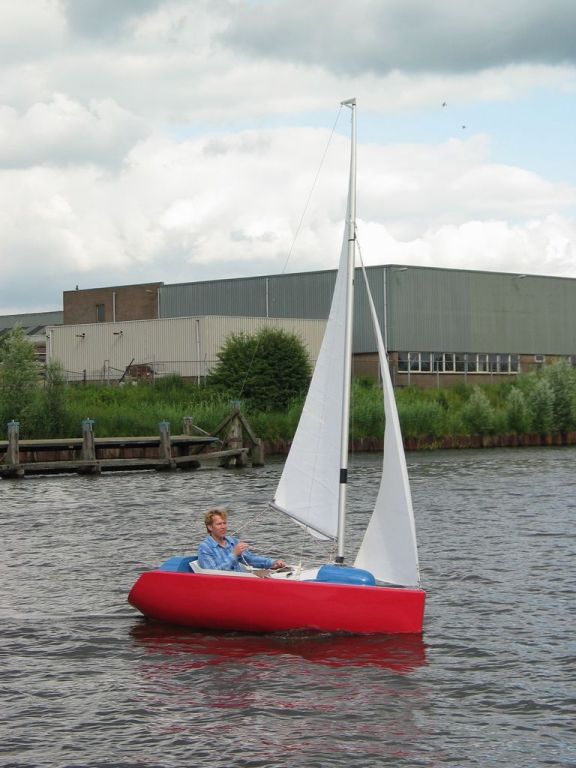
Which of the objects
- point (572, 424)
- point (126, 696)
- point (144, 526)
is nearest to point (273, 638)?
point (126, 696)

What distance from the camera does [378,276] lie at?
80875mm

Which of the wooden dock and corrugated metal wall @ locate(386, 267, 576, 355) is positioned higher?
corrugated metal wall @ locate(386, 267, 576, 355)

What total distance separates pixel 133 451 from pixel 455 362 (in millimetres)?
37059

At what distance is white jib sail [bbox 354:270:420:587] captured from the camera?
17.2 metres

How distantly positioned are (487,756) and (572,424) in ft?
188

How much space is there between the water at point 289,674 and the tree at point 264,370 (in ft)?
124

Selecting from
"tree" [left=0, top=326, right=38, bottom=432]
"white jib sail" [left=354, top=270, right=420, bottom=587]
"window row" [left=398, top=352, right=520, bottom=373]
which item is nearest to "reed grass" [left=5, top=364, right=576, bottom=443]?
"tree" [left=0, top=326, right=38, bottom=432]

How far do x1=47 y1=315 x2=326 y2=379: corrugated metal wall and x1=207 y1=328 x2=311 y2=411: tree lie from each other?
3781mm

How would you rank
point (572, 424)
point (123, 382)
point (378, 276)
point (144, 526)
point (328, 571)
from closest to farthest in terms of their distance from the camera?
point (328, 571) < point (144, 526) < point (572, 424) < point (123, 382) < point (378, 276)

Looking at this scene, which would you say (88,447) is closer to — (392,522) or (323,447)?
(323,447)

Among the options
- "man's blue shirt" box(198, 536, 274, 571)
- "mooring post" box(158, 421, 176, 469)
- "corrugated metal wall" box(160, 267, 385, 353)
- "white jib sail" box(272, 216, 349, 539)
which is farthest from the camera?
"corrugated metal wall" box(160, 267, 385, 353)

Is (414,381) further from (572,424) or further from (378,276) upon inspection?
(572,424)

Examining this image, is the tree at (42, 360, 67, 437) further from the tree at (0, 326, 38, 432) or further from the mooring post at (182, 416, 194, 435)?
the mooring post at (182, 416, 194, 435)

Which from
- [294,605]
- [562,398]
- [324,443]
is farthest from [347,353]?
[562,398]
